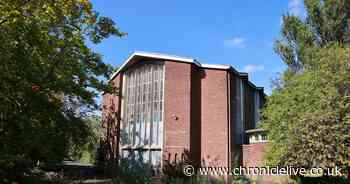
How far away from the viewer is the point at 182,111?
72.2ft

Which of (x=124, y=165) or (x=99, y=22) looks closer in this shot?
(x=99, y=22)

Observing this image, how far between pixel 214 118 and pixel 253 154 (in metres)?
3.49

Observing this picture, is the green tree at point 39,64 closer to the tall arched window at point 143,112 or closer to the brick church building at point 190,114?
the brick church building at point 190,114

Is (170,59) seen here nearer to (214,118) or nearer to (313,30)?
(214,118)

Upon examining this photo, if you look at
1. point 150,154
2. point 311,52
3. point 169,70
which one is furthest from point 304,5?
point 150,154

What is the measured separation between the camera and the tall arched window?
23078mm

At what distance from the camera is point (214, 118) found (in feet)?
71.4

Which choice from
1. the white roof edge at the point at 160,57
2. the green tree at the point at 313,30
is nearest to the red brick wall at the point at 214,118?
the white roof edge at the point at 160,57

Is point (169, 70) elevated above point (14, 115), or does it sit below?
above

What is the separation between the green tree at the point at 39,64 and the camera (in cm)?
911

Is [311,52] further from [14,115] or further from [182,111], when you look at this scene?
[14,115]

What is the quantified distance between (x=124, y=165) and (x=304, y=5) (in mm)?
19017

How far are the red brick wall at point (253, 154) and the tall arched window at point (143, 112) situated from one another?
5.86 m

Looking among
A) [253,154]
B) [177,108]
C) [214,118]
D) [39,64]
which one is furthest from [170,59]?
[39,64]
